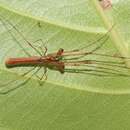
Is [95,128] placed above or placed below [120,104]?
below

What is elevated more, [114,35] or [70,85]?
[114,35]

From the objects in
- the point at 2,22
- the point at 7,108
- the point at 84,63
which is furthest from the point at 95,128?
the point at 2,22

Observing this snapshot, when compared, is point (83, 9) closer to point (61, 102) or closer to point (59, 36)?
point (59, 36)

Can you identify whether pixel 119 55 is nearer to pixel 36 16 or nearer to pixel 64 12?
pixel 64 12

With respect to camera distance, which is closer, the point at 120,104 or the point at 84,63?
the point at 120,104

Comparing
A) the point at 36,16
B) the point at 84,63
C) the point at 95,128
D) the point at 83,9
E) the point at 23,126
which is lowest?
the point at 23,126
